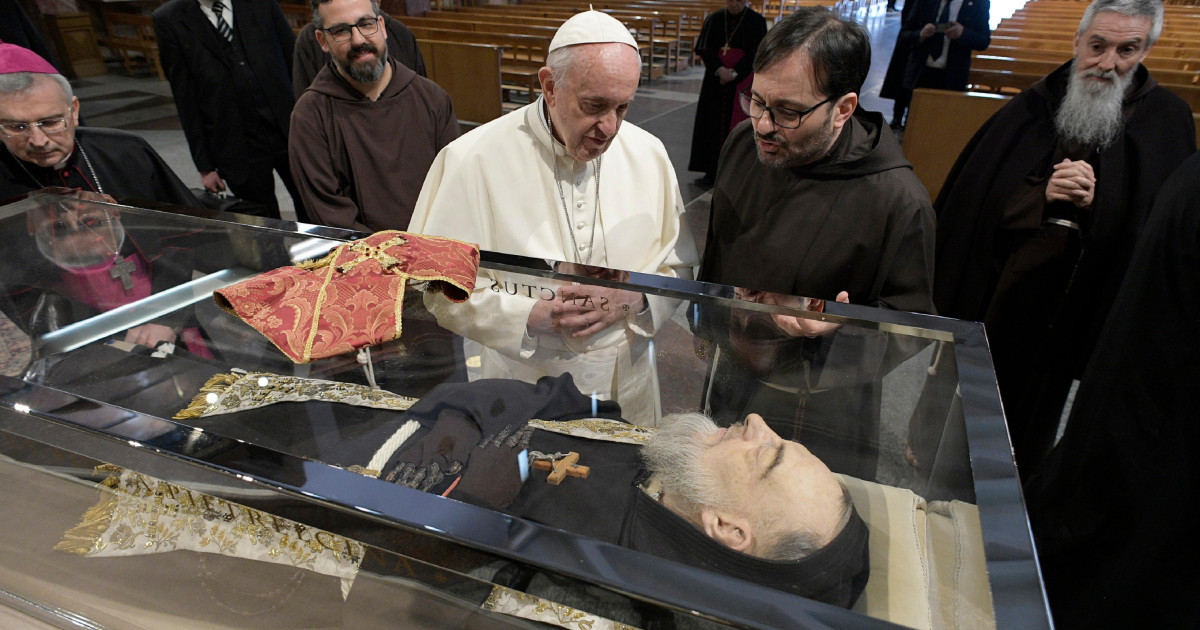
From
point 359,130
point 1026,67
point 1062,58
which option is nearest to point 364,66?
point 359,130

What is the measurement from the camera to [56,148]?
2.46m

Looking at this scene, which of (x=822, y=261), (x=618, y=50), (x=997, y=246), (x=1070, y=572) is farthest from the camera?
(x=997, y=246)

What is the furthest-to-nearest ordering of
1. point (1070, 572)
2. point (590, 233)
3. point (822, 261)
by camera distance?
point (590, 233)
point (1070, 572)
point (822, 261)

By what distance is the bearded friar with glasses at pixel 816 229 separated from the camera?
150cm

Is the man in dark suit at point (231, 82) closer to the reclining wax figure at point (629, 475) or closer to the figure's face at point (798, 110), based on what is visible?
the reclining wax figure at point (629, 475)

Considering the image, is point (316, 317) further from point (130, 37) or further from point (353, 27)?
point (130, 37)

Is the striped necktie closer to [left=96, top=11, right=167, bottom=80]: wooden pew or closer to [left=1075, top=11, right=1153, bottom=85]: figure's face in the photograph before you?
[left=1075, top=11, right=1153, bottom=85]: figure's face

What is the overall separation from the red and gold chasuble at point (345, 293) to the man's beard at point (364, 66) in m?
1.22

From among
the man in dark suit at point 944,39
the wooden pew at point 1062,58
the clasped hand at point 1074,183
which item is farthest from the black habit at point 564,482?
the man in dark suit at point 944,39

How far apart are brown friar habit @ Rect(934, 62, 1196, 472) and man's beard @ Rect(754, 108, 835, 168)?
1260mm

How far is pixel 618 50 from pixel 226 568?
1.62m

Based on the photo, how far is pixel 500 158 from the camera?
2.15m

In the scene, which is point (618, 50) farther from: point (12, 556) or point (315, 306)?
point (12, 556)

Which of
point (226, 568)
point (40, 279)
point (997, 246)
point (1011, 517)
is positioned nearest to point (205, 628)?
point (226, 568)
